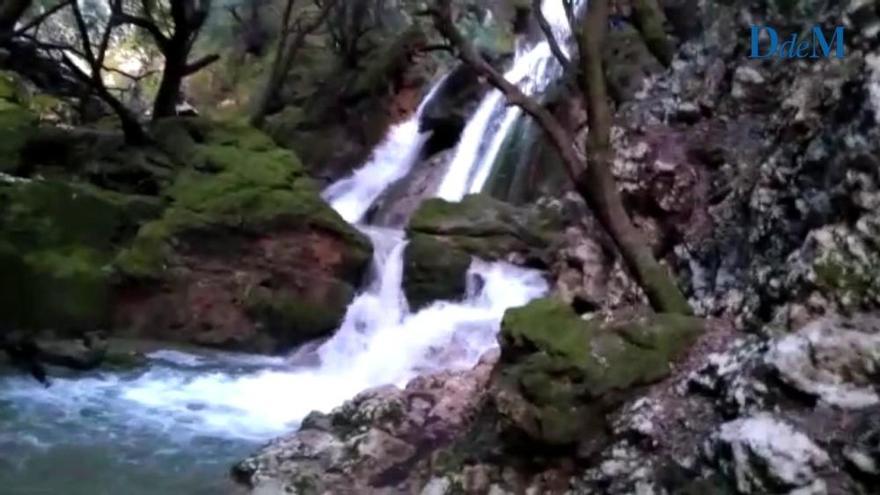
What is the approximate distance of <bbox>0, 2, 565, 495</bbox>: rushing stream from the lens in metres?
7.14

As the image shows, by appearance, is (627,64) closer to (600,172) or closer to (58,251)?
(600,172)

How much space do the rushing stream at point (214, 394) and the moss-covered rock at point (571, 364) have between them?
7.76ft

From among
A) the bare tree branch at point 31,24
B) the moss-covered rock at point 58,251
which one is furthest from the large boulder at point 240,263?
the bare tree branch at point 31,24

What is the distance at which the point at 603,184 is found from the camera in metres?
7.24

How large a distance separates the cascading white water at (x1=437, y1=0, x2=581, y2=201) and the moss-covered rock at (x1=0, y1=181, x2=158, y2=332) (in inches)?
259

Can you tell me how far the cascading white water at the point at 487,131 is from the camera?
16.7 m

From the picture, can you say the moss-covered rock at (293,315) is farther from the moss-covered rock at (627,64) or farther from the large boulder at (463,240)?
the moss-covered rock at (627,64)

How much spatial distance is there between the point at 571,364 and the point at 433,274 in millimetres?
6137

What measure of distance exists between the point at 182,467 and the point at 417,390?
6.21 ft

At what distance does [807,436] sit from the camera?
14.8 feet

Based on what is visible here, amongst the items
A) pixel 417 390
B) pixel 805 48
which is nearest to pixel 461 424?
pixel 417 390

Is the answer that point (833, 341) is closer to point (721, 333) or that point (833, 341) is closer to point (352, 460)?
point (721, 333)

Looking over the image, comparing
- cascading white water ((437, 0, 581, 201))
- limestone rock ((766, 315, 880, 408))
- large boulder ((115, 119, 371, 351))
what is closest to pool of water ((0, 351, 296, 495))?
large boulder ((115, 119, 371, 351))

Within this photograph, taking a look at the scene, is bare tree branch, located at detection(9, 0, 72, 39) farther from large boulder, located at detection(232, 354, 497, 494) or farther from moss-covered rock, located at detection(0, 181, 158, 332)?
large boulder, located at detection(232, 354, 497, 494)
